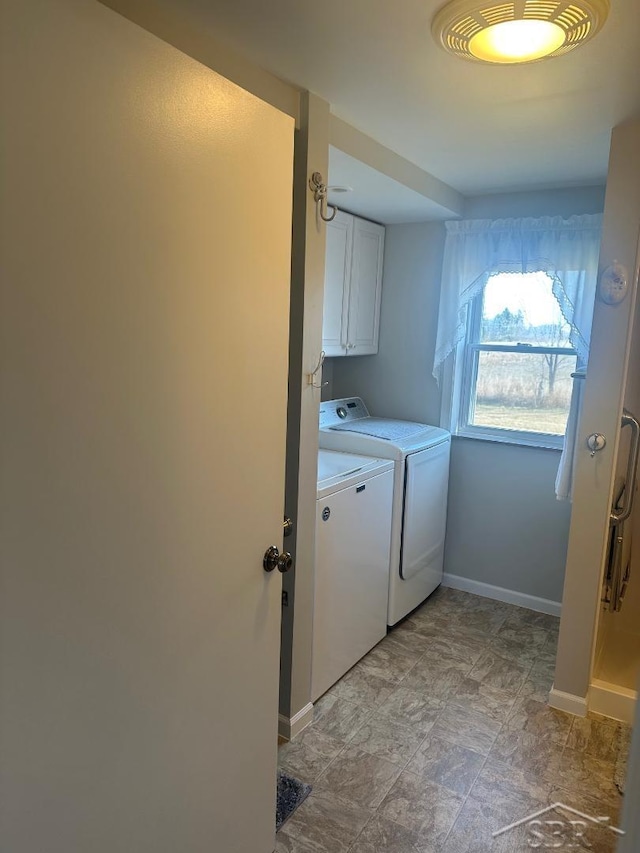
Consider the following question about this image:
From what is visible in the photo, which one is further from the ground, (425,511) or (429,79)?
(429,79)

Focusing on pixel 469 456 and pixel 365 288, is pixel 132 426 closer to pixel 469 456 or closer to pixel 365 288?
pixel 365 288

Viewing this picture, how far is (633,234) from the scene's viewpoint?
7.13 feet

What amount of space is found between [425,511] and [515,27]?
231 cm

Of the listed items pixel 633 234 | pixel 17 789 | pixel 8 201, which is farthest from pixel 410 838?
pixel 633 234

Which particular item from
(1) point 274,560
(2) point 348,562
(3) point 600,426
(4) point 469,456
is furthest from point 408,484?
(1) point 274,560

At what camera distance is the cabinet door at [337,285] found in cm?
301

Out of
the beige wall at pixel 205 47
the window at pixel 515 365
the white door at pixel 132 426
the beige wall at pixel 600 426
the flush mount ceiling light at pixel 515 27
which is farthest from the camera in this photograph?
the window at pixel 515 365

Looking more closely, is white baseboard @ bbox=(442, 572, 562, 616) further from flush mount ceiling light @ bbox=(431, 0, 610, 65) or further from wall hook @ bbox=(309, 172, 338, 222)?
flush mount ceiling light @ bbox=(431, 0, 610, 65)

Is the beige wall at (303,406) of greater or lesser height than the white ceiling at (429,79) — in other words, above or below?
below

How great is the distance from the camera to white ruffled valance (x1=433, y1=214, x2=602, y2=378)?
2.94m

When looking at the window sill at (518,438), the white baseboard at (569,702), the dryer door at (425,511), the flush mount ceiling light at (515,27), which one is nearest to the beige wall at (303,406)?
the flush mount ceiling light at (515,27)

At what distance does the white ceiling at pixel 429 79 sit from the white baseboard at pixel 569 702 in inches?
89.8

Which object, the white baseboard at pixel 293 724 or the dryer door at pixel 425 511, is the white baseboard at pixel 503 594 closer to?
the dryer door at pixel 425 511

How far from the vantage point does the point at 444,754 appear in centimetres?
221
